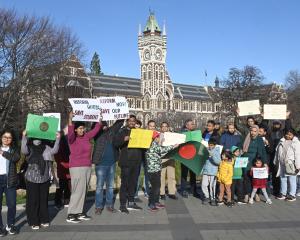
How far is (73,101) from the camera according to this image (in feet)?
28.7

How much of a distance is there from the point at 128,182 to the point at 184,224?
6.41 feet

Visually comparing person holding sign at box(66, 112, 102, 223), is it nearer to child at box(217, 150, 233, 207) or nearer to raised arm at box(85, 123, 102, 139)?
raised arm at box(85, 123, 102, 139)

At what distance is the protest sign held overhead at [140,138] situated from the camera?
30.7ft

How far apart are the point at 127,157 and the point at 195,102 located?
112552 millimetres

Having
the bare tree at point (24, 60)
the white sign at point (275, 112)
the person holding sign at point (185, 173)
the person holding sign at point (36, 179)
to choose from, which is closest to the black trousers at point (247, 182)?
the person holding sign at point (185, 173)

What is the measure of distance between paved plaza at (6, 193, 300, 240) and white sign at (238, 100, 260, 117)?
9.93 feet

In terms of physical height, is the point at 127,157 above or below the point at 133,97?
below

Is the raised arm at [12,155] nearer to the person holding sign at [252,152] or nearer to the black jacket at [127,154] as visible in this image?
the black jacket at [127,154]

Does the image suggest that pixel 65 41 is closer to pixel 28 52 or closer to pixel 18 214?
pixel 28 52

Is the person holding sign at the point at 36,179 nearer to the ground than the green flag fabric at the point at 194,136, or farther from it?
nearer to the ground

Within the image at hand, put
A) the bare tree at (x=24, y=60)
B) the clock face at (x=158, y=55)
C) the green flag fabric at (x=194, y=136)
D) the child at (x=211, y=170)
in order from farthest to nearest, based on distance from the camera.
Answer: the clock face at (x=158, y=55) → the bare tree at (x=24, y=60) → the green flag fabric at (x=194, y=136) → the child at (x=211, y=170)

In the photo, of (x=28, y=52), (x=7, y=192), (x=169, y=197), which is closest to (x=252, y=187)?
(x=169, y=197)

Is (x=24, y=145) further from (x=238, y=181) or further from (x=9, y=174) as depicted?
(x=238, y=181)

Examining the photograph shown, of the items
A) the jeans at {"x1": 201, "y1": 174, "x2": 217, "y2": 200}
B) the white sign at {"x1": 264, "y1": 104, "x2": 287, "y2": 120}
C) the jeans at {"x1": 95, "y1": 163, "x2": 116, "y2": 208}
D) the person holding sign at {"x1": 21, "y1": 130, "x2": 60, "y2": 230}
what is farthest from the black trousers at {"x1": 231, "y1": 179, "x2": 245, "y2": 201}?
the person holding sign at {"x1": 21, "y1": 130, "x2": 60, "y2": 230}
